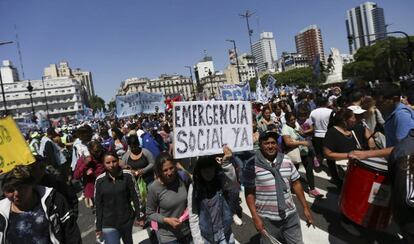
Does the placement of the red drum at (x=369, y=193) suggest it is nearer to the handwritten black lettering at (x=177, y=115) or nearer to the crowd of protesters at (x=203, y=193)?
the crowd of protesters at (x=203, y=193)

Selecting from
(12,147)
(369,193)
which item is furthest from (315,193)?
(12,147)

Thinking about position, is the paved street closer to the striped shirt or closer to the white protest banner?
the striped shirt

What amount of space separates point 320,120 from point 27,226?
5813mm

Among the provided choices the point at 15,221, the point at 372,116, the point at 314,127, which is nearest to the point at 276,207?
the point at 15,221

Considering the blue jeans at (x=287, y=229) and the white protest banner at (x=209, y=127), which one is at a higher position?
the white protest banner at (x=209, y=127)

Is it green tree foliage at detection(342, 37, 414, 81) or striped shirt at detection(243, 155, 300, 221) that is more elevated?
green tree foliage at detection(342, 37, 414, 81)

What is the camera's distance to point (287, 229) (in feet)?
12.0

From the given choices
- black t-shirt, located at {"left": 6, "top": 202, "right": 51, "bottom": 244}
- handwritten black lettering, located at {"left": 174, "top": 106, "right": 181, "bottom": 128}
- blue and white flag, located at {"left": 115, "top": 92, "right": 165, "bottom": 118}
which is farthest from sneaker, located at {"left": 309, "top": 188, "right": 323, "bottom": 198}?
blue and white flag, located at {"left": 115, "top": 92, "right": 165, "bottom": 118}

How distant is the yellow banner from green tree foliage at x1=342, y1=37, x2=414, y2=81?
55073mm

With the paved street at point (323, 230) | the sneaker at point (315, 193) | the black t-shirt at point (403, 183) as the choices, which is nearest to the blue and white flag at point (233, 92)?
the paved street at point (323, 230)

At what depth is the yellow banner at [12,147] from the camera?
3302 mm

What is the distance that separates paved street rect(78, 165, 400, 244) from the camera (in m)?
4.68

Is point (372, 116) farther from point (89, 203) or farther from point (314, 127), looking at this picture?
point (89, 203)

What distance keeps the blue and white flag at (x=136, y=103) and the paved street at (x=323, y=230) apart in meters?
11.0
